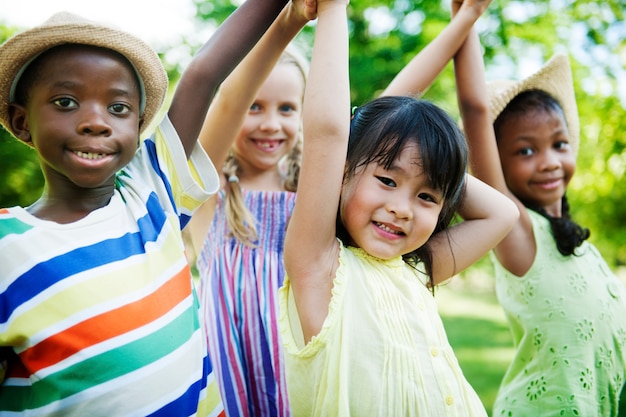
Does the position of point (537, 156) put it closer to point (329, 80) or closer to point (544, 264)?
point (544, 264)

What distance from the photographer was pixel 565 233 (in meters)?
2.80

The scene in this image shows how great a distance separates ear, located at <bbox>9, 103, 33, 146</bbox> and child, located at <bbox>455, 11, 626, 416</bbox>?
175cm

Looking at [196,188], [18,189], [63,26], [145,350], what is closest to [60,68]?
[63,26]

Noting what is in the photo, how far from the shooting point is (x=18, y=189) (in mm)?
7891

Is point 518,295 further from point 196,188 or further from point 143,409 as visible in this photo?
point 143,409

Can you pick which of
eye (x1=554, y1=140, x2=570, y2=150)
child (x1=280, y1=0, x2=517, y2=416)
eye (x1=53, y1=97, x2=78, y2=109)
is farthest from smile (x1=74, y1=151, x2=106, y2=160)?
eye (x1=554, y1=140, x2=570, y2=150)

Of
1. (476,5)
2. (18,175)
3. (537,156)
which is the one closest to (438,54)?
(476,5)

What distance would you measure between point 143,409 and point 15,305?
0.44 meters

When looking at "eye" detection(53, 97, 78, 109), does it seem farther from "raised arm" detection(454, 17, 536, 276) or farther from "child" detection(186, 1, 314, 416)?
"raised arm" detection(454, 17, 536, 276)

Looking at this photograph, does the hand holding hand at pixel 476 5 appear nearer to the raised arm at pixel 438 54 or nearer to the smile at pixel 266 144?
the raised arm at pixel 438 54

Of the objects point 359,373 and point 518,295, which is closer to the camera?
point 359,373

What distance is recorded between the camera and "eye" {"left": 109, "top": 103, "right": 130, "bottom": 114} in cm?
174

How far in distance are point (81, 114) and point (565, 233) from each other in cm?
220

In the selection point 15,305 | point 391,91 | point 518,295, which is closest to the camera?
point 15,305
